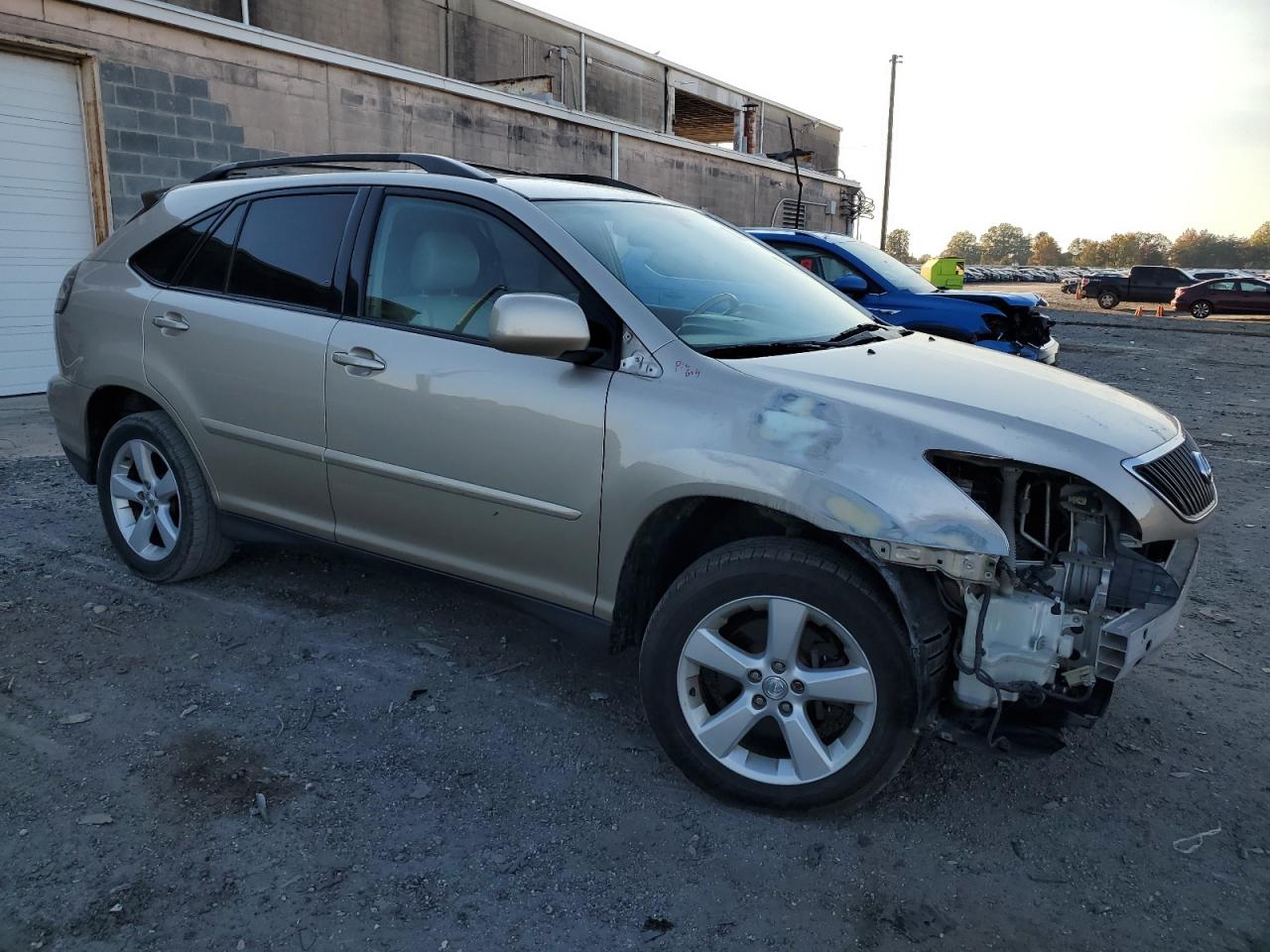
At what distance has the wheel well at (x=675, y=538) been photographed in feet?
9.14

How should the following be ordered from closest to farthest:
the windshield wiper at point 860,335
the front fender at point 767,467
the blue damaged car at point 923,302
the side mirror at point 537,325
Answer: the front fender at point 767,467, the side mirror at point 537,325, the windshield wiper at point 860,335, the blue damaged car at point 923,302

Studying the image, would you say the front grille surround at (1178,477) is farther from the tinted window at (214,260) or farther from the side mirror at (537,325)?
the tinted window at (214,260)

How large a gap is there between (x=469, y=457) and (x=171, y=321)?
1.71 meters

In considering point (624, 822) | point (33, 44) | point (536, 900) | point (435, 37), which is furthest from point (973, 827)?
point (435, 37)

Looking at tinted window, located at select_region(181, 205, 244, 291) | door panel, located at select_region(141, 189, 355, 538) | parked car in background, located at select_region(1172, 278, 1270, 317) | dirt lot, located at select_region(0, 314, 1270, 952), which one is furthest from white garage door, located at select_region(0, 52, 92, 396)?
parked car in background, located at select_region(1172, 278, 1270, 317)

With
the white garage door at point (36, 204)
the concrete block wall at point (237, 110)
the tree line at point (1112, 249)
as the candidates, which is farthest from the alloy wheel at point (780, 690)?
the tree line at point (1112, 249)

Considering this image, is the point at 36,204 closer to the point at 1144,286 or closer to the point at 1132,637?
the point at 1132,637

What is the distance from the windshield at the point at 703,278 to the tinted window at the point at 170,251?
173cm

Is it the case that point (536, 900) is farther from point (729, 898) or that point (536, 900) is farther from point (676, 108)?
point (676, 108)

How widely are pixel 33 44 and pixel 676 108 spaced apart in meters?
24.8

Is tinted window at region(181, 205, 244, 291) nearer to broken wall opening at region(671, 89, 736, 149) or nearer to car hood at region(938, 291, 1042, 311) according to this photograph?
car hood at region(938, 291, 1042, 311)

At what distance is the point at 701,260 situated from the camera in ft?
11.6

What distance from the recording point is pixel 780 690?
265 cm

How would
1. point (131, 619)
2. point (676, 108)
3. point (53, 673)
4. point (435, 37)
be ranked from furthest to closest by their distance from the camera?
point (676, 108) < point (435, 37) < point (131, 619) < point (53, 673)
